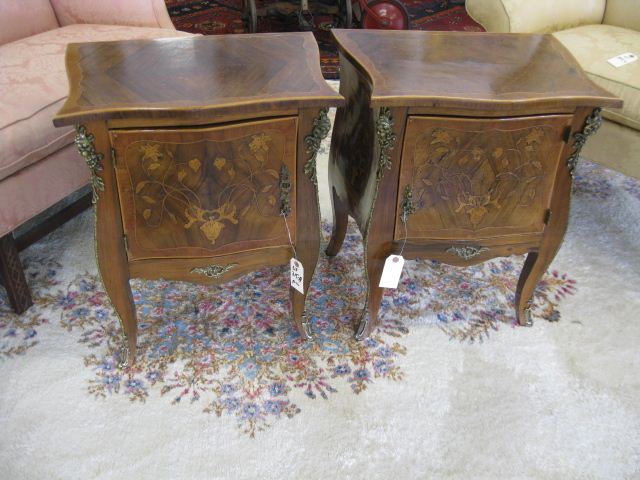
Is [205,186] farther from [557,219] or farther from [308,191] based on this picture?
[557,219]

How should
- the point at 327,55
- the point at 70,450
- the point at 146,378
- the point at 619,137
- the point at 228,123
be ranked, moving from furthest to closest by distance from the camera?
the point at 327,55 < the point at 619,137 < the point at 146,378 < the point at 70,450 < the point at 228,123

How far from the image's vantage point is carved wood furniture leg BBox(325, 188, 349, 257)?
1559 mm

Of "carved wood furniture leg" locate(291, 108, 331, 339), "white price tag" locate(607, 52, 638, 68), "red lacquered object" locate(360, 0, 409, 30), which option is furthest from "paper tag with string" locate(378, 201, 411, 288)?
"red lacquered object" locate(360, 0, 409, 30)

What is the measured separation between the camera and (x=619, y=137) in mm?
1651

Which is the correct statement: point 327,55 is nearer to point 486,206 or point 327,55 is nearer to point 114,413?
point 486,206

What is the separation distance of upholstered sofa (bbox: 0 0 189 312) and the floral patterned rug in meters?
0.17

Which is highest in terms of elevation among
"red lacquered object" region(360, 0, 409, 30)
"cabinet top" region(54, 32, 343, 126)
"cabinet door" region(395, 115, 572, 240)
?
"cabinet top" region(54, 32, 343, 126)

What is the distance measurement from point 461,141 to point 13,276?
1.12 metres

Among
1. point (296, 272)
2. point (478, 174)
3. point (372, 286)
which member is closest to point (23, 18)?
point (296, 272)

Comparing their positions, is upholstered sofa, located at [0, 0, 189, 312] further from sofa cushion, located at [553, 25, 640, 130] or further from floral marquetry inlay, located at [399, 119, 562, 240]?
sofa cushion, located at [553, 25, 640, 130]

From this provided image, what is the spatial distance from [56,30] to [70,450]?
1300 millimetres

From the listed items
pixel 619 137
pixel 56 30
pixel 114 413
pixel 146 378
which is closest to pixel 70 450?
pixel 114 413

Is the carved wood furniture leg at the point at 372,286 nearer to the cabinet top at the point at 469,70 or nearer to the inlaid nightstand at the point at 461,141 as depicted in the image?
the inlaid nightstand at the point at 461,141

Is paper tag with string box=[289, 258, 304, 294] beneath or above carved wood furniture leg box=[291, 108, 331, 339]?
beneath
